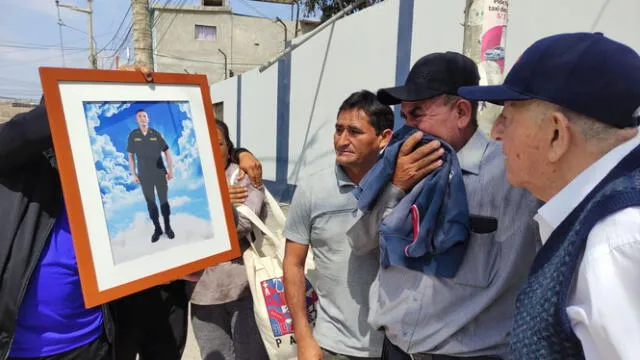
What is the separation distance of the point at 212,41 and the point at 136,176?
80.0ft

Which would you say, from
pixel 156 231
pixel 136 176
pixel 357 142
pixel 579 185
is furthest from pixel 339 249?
pixel 579 185

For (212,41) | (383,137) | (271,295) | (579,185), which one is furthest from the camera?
(212,41)

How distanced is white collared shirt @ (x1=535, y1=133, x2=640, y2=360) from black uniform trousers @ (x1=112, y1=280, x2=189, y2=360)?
5.85ft

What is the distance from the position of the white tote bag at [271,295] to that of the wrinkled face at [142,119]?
70cm

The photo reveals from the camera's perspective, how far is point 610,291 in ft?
2.24

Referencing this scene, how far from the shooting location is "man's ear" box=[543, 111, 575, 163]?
88 cm

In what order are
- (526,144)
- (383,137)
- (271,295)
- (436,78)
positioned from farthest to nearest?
(271,295) → (383,137) → (436,78) → (526,144)

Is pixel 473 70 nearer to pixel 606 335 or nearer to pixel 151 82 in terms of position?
pixel 606 335

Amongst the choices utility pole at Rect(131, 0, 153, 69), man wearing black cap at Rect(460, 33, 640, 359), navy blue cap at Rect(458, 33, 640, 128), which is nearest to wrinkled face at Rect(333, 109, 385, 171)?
man wearing black cap at Rect(460, 33, 640, 359)

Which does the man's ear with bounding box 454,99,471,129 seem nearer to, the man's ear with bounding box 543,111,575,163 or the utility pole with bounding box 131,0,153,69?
the man's ear with bounding box 543,111,575,163

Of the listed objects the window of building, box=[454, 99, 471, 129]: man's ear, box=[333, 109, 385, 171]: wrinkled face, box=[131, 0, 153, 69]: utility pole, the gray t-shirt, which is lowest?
the gray t-shirt

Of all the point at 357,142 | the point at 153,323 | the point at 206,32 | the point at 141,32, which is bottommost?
the point at 153,323

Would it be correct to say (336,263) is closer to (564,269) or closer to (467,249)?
(467,249)

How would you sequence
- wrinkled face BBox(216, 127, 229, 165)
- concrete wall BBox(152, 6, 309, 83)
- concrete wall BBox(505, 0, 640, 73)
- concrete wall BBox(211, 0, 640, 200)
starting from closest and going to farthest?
Result: wrinkled face BBox(216, 127, 229, 165)
concrete wall BBox(505, 0, 640, 73)
concrete wall BBox(211, 0, 640, 200)
concrete wall BBox(152, 6, 309, 83)
